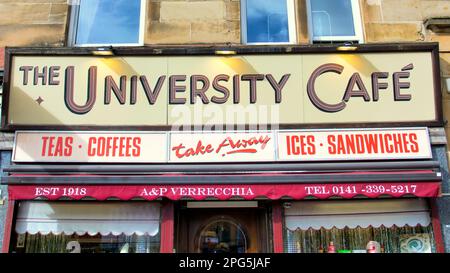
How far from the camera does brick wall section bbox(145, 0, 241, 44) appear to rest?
7.78 m

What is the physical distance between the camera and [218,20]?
7.88 metres

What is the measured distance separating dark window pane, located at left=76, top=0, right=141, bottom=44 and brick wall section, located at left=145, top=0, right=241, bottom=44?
35 centimetres

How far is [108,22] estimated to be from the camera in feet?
26.8

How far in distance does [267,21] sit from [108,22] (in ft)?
8.12

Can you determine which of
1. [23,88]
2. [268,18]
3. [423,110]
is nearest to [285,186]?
[423,110]

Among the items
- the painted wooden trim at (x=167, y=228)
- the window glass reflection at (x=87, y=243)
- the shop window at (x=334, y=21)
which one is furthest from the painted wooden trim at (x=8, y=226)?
the shop window at (x=334, y=21)

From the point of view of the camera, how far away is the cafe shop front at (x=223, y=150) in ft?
22.6

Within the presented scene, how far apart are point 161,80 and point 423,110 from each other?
12.2ft

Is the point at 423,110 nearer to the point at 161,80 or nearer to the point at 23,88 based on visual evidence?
the point at 161,80

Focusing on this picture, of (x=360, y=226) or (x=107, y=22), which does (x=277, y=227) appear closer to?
(x=360, y=226)

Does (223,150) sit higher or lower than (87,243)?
higher

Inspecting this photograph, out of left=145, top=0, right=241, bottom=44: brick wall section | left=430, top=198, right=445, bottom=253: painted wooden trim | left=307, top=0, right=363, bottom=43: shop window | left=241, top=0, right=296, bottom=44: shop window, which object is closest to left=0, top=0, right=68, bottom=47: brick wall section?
left=145, top=0, right=241, bottom=44: brick wall section

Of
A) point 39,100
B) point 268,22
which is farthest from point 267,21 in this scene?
point 39,100
